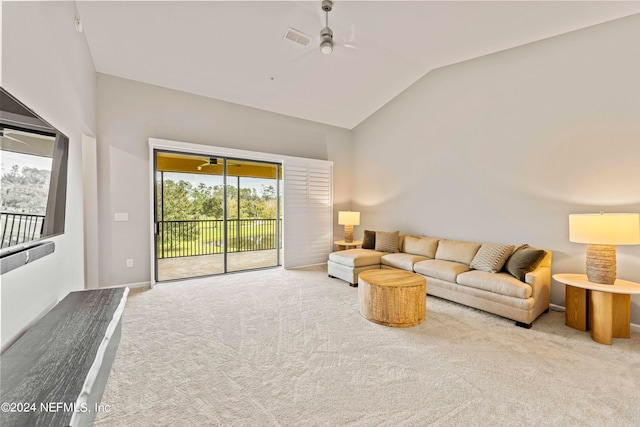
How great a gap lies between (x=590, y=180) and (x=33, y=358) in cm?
499

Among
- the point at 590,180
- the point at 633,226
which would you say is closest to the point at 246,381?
the point at 633,226

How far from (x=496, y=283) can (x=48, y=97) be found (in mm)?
4343

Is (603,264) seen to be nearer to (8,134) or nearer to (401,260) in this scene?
(401,260)

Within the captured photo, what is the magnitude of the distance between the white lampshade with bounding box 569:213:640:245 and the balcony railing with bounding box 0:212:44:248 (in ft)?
14.0

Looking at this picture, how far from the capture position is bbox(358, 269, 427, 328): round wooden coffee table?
2.84 m

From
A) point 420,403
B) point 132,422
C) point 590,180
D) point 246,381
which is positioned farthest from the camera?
point 590,180

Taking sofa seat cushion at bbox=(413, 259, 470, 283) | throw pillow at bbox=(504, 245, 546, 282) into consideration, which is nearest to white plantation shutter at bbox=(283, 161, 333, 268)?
sofa seat cushion at bbox=(413, 259, 470, 283)

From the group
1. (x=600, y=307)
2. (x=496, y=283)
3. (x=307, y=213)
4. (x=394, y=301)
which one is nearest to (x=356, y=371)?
(x=394, y=301)

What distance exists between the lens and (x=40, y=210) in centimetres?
168

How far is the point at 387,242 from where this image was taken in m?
4.85

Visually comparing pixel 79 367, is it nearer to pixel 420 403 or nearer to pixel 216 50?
pixel 420 403

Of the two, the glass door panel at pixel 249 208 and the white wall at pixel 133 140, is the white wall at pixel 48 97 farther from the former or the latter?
the glass door panel at pixel 249 208

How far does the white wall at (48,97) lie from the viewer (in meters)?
A: 1.41

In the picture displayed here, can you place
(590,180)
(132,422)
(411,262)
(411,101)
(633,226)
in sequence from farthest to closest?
(411,101)
(411,262)
(590,180)
(633,226)
(132,422)
